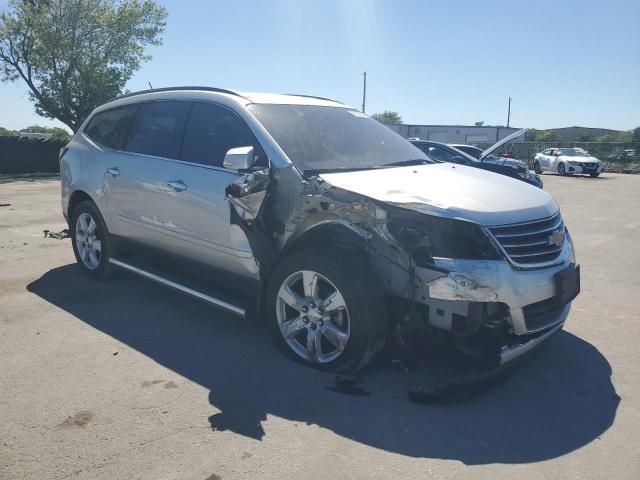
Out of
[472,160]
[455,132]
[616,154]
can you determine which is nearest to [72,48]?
[472,160]

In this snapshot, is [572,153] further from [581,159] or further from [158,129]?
[158,129]

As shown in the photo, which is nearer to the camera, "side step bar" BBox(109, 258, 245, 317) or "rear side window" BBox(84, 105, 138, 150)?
"side step bar" BBox(109, 258, 245, 317)

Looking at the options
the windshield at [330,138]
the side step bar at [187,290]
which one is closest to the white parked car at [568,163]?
the windshield at [330,138]

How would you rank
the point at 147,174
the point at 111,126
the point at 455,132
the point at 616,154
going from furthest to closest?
the point at 455,132, the point at 616,154, the point at 111,126, the point at 147,174

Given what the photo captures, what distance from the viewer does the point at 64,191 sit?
19.1 feet

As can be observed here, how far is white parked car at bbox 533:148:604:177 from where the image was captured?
83.4 ft

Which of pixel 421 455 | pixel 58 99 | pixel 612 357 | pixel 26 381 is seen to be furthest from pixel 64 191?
pixel 58 99

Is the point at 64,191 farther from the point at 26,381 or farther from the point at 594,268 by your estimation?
the point at 594,268

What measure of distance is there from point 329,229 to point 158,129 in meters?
2.26

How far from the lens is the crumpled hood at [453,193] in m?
3.15

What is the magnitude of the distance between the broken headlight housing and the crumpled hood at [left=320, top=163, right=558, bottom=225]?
6cm

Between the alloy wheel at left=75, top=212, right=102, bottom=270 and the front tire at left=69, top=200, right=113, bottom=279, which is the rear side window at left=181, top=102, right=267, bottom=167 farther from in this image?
the alloy wheel at left=75, top=212, right=102, bottom=270

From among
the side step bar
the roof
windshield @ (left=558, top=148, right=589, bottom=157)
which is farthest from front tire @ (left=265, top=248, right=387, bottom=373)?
windshield @ (left=558, top=148, right=589, bottom=157)

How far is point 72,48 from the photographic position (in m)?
26.7
